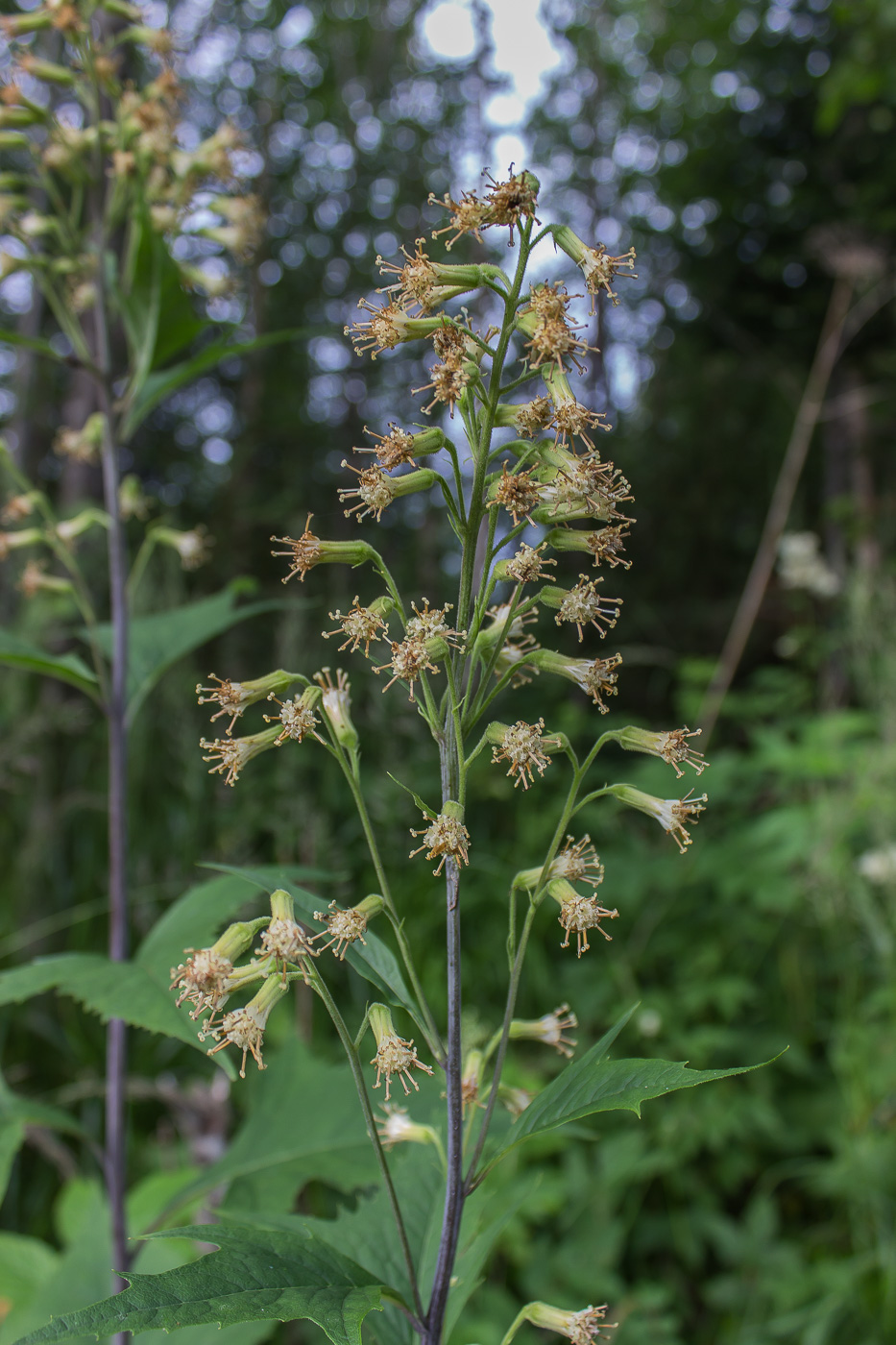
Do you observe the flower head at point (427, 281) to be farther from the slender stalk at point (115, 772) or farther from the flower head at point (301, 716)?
the slender stalk at point (115, 772)

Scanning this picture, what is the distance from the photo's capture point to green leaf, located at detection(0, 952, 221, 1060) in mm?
1165

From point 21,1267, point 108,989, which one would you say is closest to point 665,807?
point 108,989

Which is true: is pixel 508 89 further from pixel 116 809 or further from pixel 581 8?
pixel 116 809

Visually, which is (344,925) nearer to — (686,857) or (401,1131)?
(401,1131)

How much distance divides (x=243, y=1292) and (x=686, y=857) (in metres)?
3.35

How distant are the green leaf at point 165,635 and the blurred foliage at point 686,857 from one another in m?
0.83

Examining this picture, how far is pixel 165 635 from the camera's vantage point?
191 cm

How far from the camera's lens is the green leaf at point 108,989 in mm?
1165

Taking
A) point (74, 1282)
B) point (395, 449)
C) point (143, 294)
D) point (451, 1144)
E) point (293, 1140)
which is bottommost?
point (74, 1282)

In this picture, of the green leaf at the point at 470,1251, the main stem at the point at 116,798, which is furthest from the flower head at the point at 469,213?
the main stem at the point at 116,798

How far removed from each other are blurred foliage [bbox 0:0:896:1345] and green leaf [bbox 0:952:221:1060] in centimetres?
47

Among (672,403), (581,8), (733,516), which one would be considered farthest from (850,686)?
(581,8)

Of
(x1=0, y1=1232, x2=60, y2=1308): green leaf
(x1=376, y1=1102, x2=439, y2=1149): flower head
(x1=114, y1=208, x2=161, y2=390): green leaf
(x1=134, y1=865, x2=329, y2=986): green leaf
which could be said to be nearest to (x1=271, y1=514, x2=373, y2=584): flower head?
(x1=134, y1=865, x2=329, y2=986): green leaf

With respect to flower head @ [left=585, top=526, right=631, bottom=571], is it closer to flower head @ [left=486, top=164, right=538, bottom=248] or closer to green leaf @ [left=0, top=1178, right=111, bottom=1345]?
flower head @ [left=486, top=164, right=538, bottom=248]
